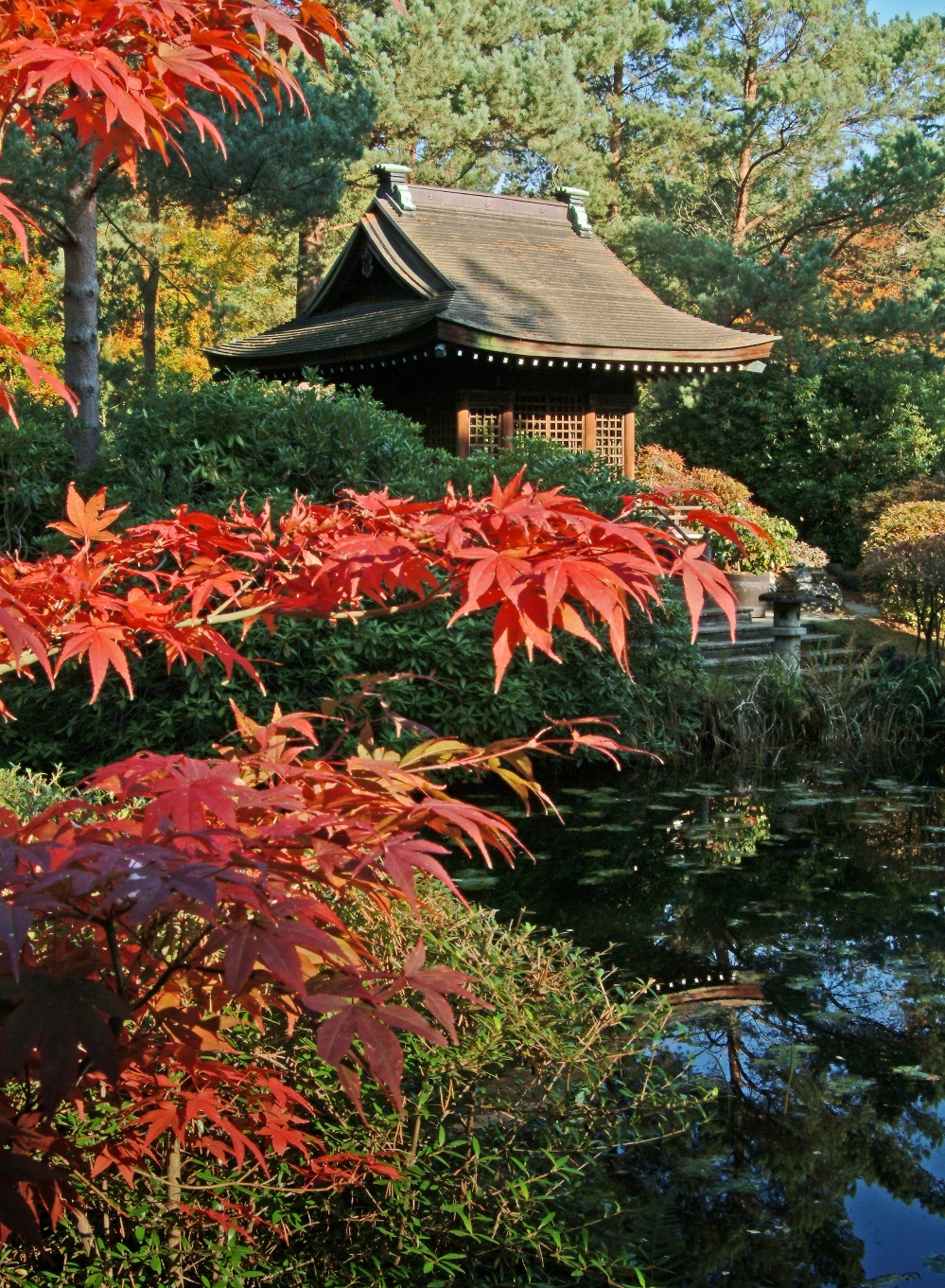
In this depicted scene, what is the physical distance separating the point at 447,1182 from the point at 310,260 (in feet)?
68.6

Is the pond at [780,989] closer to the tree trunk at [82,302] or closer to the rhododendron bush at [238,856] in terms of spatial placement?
the rhododendron bush at [238,856]

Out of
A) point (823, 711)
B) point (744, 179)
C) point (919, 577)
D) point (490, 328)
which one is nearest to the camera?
point (823, 711)

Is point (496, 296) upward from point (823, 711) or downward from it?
upward

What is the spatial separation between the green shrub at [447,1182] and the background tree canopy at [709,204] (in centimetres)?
1484

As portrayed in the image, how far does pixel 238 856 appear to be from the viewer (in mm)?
1184

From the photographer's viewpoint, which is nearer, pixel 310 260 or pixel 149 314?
pixel 149 314

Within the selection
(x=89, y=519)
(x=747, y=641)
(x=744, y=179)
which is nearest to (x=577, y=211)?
(x=747, y=641)

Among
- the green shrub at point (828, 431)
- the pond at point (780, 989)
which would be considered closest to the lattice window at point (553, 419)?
the green shrub at point (828, 431)

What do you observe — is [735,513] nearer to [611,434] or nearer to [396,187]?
[611,434]

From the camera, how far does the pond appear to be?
2807 mm

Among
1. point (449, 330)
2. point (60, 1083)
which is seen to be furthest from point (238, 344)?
point (60, 1083)

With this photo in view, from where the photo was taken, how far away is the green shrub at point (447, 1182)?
2010 millimetres

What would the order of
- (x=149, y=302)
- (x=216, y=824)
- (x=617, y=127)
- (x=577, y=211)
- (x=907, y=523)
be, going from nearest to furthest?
(x=216, y=824), (x=907, y=523), (x=577, y=211), (x=149, y=302), (x=617, y=127)

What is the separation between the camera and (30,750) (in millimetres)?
6547
